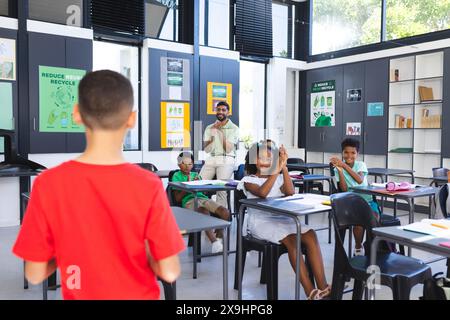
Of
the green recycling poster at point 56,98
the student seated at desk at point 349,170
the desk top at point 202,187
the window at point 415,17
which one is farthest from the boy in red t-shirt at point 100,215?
the window at point 415,17

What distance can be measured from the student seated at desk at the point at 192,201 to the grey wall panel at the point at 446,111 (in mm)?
3924

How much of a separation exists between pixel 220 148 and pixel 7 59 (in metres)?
2.89

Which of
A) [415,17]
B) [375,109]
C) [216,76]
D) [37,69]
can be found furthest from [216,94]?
[415,17]

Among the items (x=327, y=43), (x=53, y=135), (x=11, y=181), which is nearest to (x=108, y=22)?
(x=53, y=135)

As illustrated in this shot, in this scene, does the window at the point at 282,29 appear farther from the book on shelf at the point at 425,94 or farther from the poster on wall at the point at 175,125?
the book on shelf at the point at 425,94

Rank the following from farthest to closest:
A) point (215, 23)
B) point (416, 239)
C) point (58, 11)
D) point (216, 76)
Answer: point (215, 23) < point (216, 76) < point (58, 11) < point (416, 239)

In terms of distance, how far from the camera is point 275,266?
272cm

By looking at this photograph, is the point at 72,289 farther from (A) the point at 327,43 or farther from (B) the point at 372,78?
(A) the point at 327,43

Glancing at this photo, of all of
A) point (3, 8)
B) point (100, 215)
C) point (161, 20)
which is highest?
point (161, 20)

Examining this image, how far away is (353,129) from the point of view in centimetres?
756

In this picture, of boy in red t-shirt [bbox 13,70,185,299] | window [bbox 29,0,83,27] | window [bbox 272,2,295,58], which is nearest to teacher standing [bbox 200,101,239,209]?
window [bbox 29,0,83,27]

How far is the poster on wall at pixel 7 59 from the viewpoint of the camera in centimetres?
521

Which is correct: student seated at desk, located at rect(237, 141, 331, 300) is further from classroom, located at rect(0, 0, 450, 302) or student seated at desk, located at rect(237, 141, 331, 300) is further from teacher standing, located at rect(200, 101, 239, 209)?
teacher standing, located at rect(200, 101, 239, 209)

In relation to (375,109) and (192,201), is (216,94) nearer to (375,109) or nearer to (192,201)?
(375,109)
